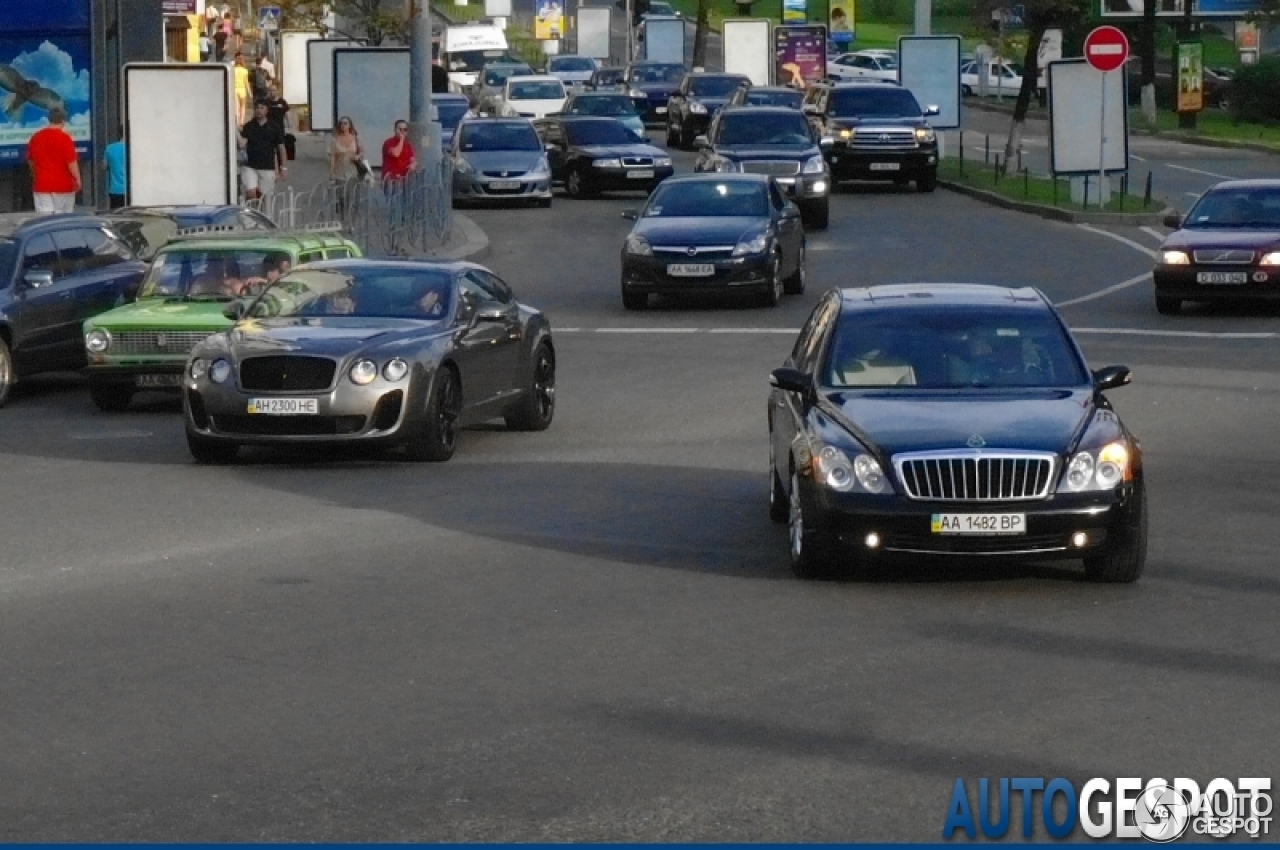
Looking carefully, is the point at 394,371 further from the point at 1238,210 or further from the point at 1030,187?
the point at 1030,187

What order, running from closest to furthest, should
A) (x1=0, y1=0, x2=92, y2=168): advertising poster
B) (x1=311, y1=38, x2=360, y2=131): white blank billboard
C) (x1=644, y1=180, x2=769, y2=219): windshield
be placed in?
(x1=644, y1=180, x2=769, y2=219): windshield
(x1=0, y1=0, x2=92, y2=168): advertising poster
(x1=311, y1=38, x2=360, y2=131): white blank billboard

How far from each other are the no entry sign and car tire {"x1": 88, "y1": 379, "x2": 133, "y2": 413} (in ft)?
74.5

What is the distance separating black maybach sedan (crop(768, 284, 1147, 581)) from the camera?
11953 mm

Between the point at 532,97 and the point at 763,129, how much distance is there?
26973 mm

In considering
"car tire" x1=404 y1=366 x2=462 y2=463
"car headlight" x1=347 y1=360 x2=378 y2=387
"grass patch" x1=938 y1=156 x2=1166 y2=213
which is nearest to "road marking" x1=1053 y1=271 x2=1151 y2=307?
"grass patch" x1=938 y1=156 x2=1166 y2=213

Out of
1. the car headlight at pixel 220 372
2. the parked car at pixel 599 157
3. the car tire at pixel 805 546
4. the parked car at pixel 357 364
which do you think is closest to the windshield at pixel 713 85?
the parked car at pixel 599 157

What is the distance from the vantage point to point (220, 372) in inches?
686

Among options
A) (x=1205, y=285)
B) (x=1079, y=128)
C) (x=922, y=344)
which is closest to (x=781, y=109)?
(x=1079, y=128)

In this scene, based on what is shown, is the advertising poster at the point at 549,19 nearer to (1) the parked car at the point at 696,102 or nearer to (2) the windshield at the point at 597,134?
(1) the parked car at the point at 696,102

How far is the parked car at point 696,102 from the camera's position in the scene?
200 ft

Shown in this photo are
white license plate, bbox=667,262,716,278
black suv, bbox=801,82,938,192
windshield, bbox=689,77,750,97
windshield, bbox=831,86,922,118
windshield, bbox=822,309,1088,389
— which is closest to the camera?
windshield, bbox=822,309,1088,389

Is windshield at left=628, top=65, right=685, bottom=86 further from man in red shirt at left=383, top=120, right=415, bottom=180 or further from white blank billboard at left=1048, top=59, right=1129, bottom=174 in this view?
man in red shirt at left=383, top=120, right=415, bottom=180

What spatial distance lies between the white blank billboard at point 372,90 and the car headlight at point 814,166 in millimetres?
7143

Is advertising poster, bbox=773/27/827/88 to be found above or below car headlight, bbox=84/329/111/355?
above
